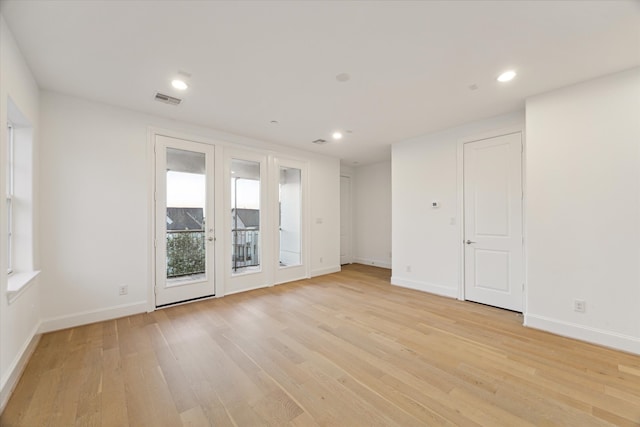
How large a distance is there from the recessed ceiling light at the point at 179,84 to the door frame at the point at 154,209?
1.07 meters

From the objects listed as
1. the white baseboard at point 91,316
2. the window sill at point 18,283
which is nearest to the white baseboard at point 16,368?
the white baseboard at point 91,316

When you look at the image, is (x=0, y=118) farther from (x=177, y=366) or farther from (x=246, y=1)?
(x=177, y=366)

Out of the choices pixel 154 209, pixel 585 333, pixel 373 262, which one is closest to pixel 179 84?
pixel 154 209

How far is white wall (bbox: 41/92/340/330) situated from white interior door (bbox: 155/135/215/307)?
0.17 metres

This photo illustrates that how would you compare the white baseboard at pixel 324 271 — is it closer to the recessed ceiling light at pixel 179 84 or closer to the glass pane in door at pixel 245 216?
the glass pane in door at pixel 245 216

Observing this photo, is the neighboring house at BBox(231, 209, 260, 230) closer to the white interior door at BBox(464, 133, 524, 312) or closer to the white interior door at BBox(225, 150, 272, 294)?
the white interior door at BBox(225, 150, 272, 294)

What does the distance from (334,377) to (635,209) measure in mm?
3298

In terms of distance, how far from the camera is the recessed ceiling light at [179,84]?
9.14 ft

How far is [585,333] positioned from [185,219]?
5.17 m

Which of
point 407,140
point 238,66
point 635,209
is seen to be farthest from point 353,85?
point 635,209

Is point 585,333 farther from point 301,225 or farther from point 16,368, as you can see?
point 16,368

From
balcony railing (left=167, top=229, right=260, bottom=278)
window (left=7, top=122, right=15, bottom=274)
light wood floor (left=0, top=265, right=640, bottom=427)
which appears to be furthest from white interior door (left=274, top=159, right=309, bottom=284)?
window (left=7, top=122, right=15, bottom=274)

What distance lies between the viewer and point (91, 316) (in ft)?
10.4

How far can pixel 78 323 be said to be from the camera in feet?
10.1
